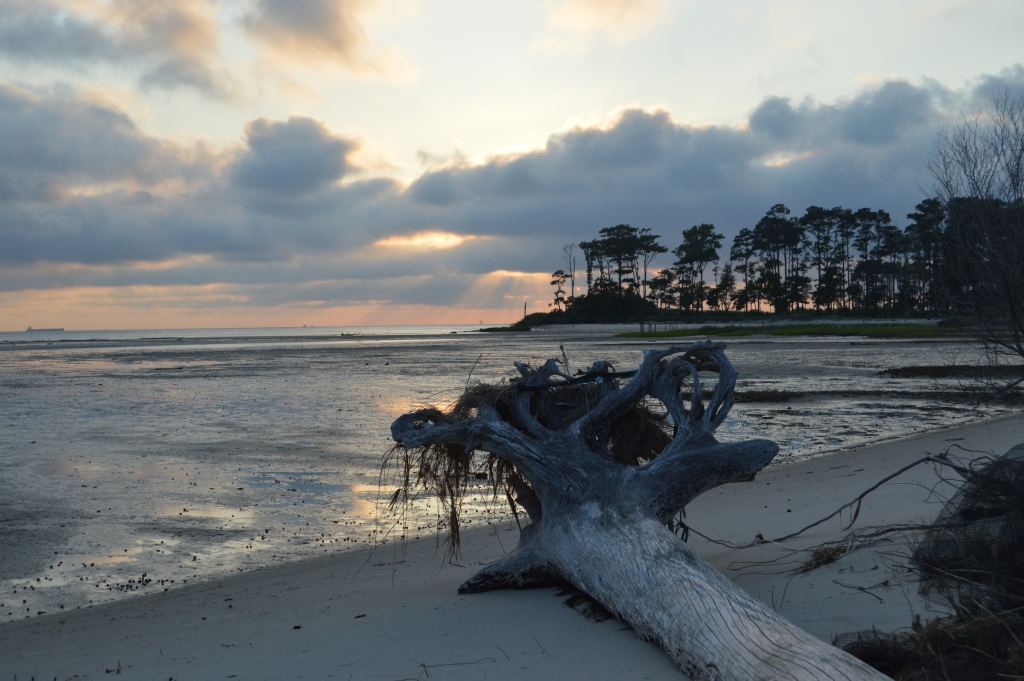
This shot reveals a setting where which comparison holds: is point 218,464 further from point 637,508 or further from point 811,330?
point 811,330

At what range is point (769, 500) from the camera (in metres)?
7.56

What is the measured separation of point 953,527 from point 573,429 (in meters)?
2.54

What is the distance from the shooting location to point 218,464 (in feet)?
35.2

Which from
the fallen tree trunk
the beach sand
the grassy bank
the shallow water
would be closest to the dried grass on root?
the fallen tree trunk

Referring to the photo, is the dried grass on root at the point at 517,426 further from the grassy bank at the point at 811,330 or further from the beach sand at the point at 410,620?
the grassy bank at the point at 811,330

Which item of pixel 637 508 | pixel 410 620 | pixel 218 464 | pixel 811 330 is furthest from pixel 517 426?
pixel 811 330

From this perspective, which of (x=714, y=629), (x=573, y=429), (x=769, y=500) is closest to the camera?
(x=714, y=629)

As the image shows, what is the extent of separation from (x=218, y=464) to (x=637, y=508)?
8343mm

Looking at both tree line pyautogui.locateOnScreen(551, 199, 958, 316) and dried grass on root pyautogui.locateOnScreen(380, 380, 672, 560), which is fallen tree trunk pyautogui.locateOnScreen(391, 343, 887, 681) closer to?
dried grass on root pyautogui.locateOnScreen(380, 380, 672, 560)

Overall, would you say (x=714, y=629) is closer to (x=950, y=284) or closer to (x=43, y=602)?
(x=43, y=602)

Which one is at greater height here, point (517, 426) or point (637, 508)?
point (517, 426)

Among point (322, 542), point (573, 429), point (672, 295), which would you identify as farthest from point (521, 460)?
point (672, 295)

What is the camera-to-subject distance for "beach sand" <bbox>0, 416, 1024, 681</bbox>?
3.72m

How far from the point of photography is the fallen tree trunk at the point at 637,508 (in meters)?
3.13
